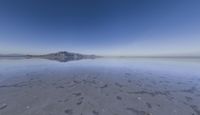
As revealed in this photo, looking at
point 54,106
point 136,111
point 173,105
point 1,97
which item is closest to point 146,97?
point 173,105

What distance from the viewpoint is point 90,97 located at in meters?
7.64

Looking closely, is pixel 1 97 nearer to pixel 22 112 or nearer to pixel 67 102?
pixel 22 112

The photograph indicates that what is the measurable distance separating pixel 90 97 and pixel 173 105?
16.8 ft

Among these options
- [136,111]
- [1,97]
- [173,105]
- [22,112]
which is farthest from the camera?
[1,97]

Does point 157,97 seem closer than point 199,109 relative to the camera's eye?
No

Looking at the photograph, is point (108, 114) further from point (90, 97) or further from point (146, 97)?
point (146, 97)

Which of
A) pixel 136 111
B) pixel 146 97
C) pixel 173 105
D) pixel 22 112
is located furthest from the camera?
pixel 146 97

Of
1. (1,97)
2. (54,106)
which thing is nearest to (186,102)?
(54,106)

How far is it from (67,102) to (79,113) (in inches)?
59.9

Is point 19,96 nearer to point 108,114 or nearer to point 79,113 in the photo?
point 79,113

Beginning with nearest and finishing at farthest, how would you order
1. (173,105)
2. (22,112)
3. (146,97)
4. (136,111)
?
1. (22,112)
2. (136,111)
3. (173,105)
4. (146,97)

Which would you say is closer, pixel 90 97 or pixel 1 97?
pixel 1 97

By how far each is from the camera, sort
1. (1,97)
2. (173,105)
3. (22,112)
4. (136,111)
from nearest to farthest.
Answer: (22,112)
(136,111)
(173,105)
(1,97)

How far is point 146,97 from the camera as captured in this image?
7609mm
